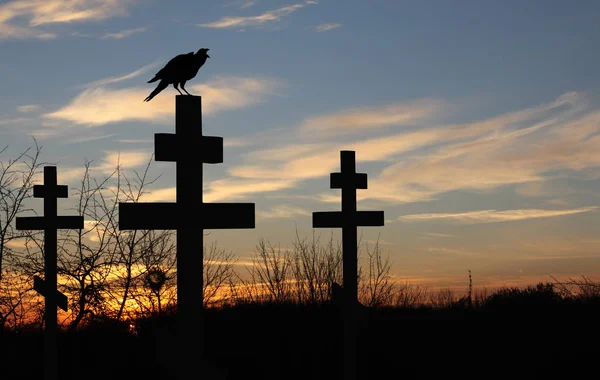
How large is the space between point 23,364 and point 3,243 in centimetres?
256

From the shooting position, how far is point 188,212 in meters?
5.76

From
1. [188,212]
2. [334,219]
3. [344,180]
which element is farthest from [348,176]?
[188,212]

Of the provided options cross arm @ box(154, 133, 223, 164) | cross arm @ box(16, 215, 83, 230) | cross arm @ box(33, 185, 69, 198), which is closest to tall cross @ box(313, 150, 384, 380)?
cross arm @ box(16, 215, 83, 230)

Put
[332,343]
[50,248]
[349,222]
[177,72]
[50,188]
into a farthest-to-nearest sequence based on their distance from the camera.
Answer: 1. [332,343]
2. [50,188]
3. [50,248]
4. [349,222]
5. [177,72]

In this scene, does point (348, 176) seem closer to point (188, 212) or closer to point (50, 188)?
point (50, 188)

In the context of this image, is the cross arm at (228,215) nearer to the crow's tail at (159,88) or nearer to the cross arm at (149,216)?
the cross arm at (149,216)

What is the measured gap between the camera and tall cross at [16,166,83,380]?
38.8 ft

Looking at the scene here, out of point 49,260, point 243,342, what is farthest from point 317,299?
point 49,260

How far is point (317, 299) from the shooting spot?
52.2 feet

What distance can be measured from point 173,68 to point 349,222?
18.7ft

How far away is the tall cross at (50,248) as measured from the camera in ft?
38.8

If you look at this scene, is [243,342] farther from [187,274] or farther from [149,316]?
[187,274]

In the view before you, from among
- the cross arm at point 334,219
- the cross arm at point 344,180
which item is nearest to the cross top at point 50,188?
the cross arm at point 334,219

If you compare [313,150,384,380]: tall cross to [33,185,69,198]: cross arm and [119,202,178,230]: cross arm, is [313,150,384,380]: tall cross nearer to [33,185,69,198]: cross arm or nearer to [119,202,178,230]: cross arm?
[33,185,69,198]: cross arm
